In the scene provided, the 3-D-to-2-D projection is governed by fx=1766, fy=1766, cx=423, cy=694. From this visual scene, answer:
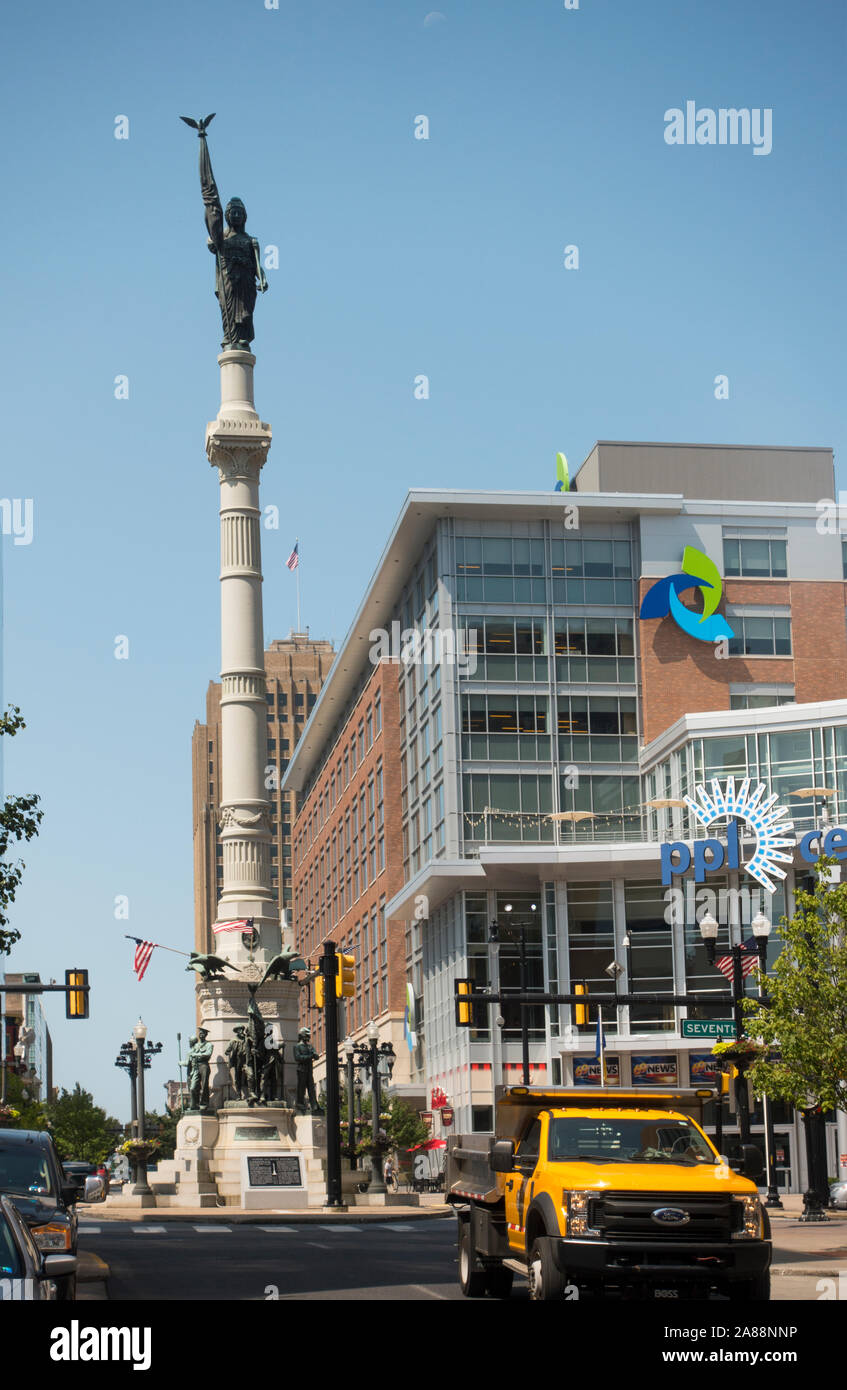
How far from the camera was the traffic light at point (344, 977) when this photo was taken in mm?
36188

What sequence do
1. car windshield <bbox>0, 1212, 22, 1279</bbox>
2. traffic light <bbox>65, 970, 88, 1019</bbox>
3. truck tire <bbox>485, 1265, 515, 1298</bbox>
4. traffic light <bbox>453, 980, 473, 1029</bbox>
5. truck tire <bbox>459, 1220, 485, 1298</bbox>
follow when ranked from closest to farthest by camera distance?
car windshield <bbox>0, 1212, 22, 1279</bbox> → truck tire <bbox>485, 1265, 515, 1298</bbox> → truck tire <bbox>459, 1220, 485, 1298</bbox> → traffic light <bbox>65, 970, 88, 1019</bbox> → traffic light <bbox>453, 980, 473, 1029</bbox>

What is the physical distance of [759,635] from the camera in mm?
79688

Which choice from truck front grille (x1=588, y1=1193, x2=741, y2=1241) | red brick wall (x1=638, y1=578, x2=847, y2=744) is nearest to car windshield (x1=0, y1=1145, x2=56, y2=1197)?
truck front grille (x1=588, y1=1193, x2=741, y2=1241)

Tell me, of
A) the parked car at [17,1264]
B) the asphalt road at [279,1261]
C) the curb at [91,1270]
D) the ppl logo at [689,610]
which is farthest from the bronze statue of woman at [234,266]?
the parked car at [17,1264]

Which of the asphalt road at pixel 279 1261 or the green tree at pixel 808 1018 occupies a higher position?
the green tree at pixel 808 1018

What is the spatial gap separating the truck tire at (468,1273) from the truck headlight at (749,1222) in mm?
3565

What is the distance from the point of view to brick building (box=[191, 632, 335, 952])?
175 m

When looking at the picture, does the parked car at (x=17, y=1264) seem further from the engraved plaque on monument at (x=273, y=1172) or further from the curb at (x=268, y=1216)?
the engraved plaque on monument at (x=273, y=1172)

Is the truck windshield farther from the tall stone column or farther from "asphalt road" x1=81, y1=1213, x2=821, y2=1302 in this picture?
the tall stone column

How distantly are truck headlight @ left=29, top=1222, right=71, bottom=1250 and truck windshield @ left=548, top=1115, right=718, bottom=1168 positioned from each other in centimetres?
448

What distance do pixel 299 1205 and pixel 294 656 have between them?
139 meters

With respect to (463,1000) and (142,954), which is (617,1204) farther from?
(142,954)

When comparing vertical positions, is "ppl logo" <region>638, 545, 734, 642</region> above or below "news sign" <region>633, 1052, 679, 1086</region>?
above

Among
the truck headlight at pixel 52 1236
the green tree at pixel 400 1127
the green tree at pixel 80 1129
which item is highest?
the truck headlight at pixel 52 1236
